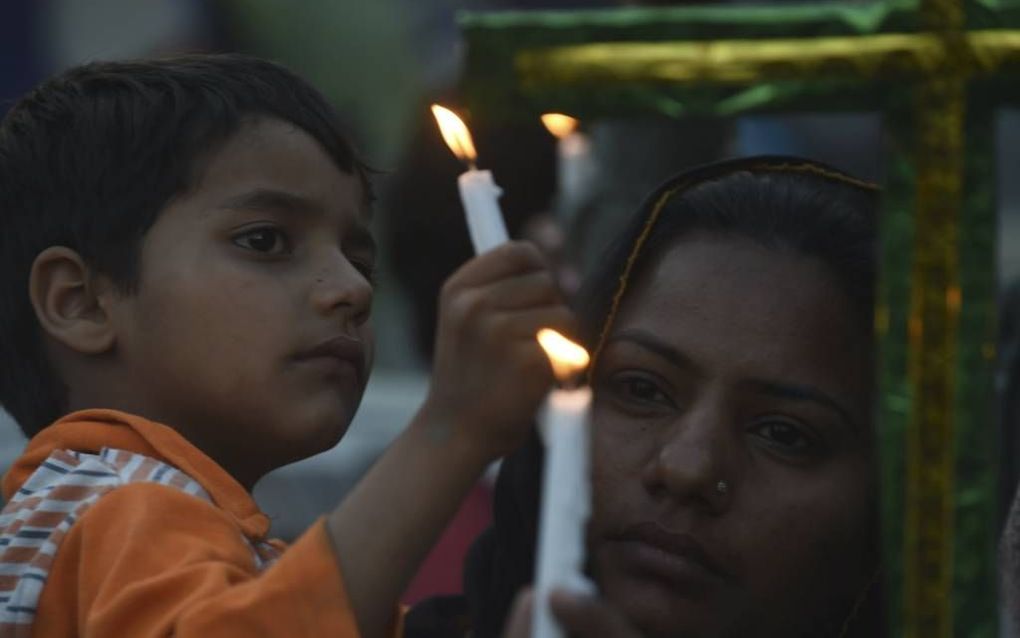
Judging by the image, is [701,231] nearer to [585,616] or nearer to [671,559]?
[671,559]

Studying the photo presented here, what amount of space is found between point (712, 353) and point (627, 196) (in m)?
2.51

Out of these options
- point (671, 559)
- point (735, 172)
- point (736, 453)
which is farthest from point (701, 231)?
point (671, 559)

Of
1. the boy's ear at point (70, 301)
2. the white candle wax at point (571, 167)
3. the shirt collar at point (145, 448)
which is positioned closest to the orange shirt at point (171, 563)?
the shirt collar at point (145, 448)

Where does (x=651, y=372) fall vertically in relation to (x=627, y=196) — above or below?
below

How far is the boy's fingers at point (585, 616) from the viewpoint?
1.56 m

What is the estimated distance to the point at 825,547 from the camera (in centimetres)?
246

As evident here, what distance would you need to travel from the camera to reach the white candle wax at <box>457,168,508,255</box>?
5.54 ft

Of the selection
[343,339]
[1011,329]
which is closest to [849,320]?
[343,339]

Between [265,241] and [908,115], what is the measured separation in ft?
2.99

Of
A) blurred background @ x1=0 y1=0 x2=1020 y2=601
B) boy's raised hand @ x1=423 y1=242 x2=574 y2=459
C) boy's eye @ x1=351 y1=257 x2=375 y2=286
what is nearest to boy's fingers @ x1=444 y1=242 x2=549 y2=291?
boy's raised hand @ x1=423 y1=242 x2=574 y2=459

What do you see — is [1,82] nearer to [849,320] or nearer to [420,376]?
[420,376]

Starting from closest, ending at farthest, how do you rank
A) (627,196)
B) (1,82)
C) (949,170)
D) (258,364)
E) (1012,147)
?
(949,170) < (258,364) < (627,196) < (1,82) < (1012,147)

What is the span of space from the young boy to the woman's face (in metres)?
0.35

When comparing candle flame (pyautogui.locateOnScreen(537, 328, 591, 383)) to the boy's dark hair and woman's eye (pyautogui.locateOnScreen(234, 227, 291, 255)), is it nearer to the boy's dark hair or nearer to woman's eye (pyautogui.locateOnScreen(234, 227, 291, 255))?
woman's eye (pyautogui.locateOnScreen(234, 227, 291, 255))
